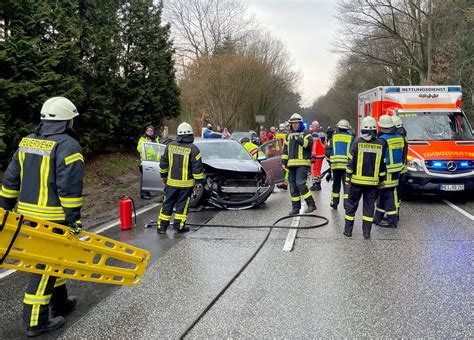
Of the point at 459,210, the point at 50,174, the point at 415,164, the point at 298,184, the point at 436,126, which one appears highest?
the point at 436,126

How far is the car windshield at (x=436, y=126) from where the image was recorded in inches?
394

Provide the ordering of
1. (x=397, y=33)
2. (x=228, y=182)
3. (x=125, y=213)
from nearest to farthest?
(x=125, y=213)
(x=228, y=182)
(x=397, y=33)

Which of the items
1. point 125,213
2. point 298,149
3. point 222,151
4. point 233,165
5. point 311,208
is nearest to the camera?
point 125,213

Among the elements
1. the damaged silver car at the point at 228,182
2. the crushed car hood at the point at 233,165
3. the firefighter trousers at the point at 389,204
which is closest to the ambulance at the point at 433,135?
the firefighter trousers at the point at 389,204

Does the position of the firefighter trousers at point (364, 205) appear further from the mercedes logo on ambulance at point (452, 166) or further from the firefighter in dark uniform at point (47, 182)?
the firefighter in dark uniform at point (47, 182)

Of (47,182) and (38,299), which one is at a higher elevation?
(47,182)

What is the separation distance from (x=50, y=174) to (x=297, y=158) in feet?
18.1

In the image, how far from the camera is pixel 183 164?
6.96 meters

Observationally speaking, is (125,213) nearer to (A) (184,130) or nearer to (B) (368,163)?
(A) (184,130)

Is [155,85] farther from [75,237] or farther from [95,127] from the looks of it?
[75,237]

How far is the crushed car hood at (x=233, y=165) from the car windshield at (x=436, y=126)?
152 inches

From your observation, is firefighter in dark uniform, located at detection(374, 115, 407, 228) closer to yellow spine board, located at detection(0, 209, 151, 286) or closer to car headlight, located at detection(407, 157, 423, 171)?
car headlight, located at detection(407, 157, 423, 171)

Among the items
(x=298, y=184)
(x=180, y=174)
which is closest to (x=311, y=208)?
(x=298, y=184)

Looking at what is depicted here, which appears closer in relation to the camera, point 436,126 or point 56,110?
point 56,110
